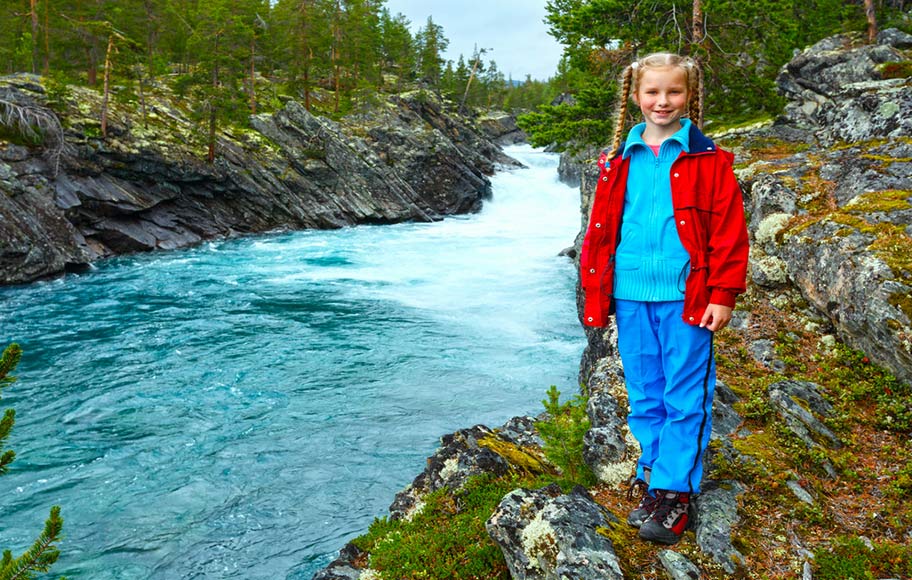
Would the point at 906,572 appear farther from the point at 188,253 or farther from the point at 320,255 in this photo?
the point at 188,253

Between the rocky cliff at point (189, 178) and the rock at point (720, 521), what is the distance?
2648 cm

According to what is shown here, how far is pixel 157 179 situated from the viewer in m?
31.3

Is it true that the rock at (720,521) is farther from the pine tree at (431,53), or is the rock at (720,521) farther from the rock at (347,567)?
the pine tree at (431,53)

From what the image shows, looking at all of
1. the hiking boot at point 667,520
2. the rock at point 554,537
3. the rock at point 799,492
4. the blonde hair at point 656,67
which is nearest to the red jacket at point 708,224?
the blonde hair at point 656,67

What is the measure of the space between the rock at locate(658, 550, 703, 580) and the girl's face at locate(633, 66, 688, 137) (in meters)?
2.77

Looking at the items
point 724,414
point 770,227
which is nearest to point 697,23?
point 770,227

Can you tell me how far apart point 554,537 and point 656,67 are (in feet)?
10.5

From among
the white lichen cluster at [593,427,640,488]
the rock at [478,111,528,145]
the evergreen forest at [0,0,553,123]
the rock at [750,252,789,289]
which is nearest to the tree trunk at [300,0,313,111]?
the evergreen forest at [0,0,553,123]

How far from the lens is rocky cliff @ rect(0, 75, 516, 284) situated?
24.7 metres

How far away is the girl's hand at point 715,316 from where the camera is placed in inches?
137

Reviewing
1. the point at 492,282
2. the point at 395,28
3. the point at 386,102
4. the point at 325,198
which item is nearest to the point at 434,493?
the point at 492,282

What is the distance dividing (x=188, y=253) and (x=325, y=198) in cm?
1176

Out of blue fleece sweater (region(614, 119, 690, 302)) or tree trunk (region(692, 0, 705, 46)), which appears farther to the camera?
tree trunk (region(692, 0, 705, 46))

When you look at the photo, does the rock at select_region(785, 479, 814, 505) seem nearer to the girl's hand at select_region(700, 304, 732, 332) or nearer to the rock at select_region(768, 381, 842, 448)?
the rock at select_region(768, 381, 842, 448)
